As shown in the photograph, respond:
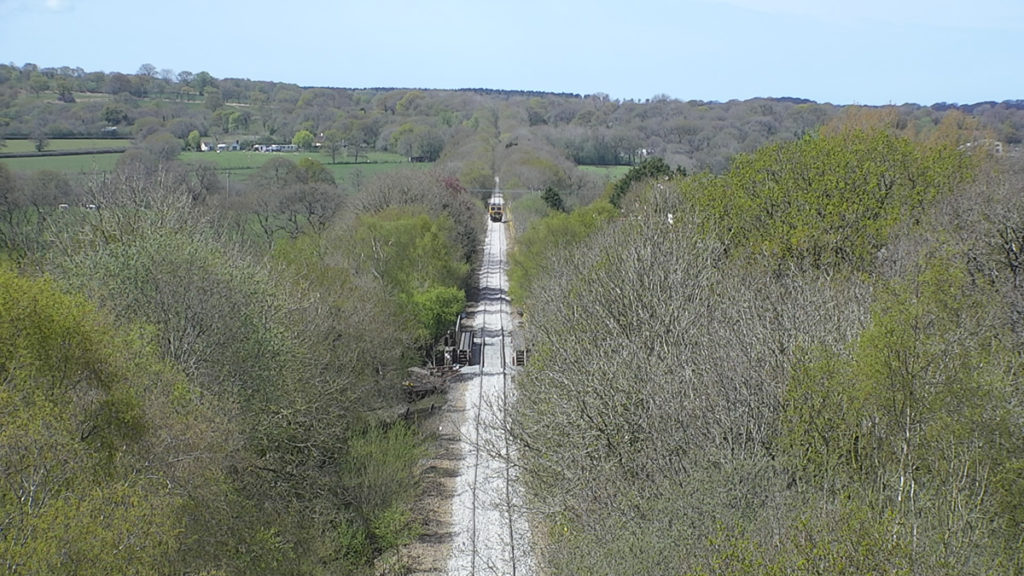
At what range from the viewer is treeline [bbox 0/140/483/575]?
40.5 ft

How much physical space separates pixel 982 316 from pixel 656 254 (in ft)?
32.2

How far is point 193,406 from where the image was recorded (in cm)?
1733

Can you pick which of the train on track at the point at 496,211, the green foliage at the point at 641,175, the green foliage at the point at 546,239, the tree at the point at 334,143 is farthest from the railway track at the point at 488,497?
the tree at the point at 334,143

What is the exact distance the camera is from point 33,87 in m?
128

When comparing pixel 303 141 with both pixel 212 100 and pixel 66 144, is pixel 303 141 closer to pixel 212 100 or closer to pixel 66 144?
pixel 66 144

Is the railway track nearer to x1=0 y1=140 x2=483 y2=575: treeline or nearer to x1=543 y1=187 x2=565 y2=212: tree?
x1=0 y1=140 x2=483 y2=575: treeline

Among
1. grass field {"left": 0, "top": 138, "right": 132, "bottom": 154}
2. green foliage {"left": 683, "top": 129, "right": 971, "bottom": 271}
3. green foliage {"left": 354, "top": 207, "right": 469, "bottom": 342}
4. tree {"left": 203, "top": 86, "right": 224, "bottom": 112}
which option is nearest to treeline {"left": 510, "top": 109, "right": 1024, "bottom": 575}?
green foliage {"left": 683, "top": 129, "right": 971, "bottom": 271}

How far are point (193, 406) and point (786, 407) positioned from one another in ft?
37.0

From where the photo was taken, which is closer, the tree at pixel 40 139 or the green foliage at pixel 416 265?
the green foliage at pixel 416 265

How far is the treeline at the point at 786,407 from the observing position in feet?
38.8

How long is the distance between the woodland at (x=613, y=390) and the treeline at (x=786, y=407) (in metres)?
0.07

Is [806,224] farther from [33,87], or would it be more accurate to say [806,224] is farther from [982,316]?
[33,87]

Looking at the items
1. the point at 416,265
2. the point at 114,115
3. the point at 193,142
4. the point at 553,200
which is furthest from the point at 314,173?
the point at 114,115

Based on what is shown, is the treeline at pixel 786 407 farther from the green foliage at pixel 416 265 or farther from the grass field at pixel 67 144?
the grass field at pixel 67 144
